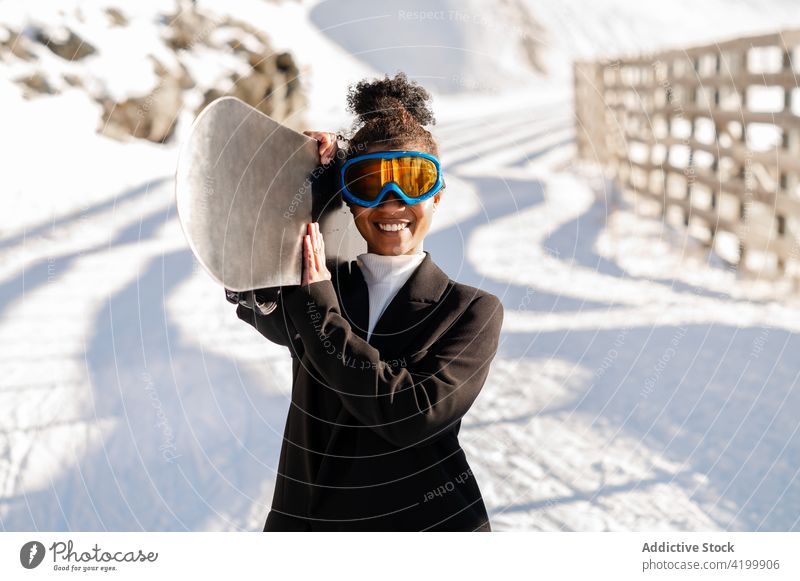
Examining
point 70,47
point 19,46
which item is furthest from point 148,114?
point 19,46

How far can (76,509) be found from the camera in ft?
9.25

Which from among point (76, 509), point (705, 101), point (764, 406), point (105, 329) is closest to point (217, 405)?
point (76, 509)

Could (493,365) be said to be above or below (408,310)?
below

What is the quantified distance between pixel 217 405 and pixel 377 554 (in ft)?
5.86

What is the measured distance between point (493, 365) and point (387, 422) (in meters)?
2.78

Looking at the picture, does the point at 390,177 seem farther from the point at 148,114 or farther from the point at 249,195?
the point at 148,114

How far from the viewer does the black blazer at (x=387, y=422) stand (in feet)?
3.89

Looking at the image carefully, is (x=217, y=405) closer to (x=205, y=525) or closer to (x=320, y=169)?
(x=205, y=525)

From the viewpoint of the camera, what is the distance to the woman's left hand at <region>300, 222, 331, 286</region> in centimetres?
124

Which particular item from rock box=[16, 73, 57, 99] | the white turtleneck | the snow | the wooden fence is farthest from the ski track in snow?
the white turtleneck

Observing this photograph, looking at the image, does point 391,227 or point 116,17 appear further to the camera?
point 116,17

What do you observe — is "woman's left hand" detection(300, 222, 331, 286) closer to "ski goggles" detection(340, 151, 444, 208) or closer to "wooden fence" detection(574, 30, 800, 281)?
"ski goggles" detection(340, 151, 444, 208)

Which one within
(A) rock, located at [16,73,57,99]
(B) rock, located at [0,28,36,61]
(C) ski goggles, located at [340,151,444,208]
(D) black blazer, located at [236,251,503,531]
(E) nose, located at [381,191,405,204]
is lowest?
(D) black blazer, located at [236,251,503,531]

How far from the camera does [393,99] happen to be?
1.34m
